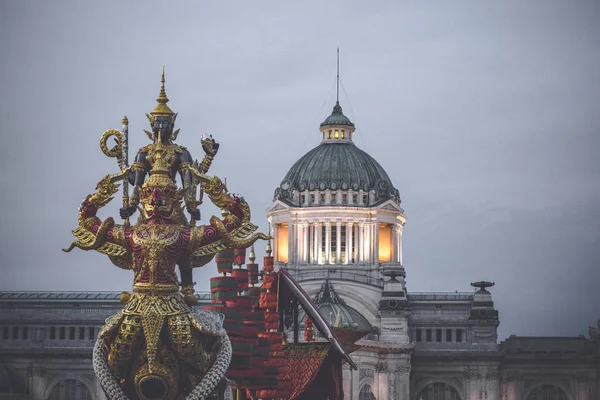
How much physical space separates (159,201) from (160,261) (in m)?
1.14

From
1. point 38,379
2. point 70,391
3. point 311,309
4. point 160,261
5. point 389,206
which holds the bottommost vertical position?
point 160,261

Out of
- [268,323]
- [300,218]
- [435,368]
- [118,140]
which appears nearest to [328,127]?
[300,218]

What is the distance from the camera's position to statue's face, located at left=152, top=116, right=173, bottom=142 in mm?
34531

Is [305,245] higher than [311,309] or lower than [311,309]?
higher

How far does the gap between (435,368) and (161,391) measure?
302 feet

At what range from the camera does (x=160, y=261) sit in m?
33.7

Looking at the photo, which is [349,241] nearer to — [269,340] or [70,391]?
[70,391]

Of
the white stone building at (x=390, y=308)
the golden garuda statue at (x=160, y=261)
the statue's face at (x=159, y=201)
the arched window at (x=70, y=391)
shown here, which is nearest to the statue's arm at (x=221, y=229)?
the golden garuda statue at (x=160, y=261)

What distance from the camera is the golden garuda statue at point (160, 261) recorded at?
33.4 m

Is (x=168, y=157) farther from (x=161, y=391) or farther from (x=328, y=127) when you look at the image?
(x=328, y=127)

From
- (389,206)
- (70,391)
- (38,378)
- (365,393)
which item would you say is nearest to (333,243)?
(389,206)

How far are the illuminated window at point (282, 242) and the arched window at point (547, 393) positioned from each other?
66.3ft

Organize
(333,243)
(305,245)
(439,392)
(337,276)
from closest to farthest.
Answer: (337,276) < (439,392) < (305,245) < (333,243)

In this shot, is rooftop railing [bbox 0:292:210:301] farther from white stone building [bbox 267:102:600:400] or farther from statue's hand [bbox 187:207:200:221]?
statue's hand [bbox 187:207:200:221]
